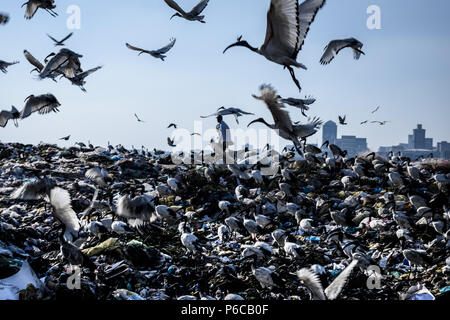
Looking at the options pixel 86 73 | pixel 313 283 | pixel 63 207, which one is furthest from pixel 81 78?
pixel 313 283

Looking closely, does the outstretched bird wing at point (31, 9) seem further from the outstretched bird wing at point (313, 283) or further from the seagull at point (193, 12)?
the outstretched bird wing at point (313, 283)

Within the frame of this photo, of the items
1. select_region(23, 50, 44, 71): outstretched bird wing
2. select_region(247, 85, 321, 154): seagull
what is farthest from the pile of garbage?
select_region(23, 50, 44, 71): outstretched bird wing

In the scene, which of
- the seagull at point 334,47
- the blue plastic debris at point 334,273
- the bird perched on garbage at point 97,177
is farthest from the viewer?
the bird perched on garbage at point 97,177

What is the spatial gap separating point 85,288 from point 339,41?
583cm

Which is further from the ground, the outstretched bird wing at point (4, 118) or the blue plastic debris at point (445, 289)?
the outstretched bird wing at point (4, 118)

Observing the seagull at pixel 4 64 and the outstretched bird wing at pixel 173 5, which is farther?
the seagull at pixel 4 64

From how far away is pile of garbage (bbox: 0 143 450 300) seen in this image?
18.4ft

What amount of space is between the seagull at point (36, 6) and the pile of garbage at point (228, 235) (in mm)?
2547

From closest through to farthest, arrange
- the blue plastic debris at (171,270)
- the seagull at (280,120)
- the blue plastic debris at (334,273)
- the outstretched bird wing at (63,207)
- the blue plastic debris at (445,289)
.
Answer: the outstretched bird wing at (63,207) < the seagull at (280,120) < the blue plastic debris at (445,289) < the blue plastic debris at (334,273) < the blue plastic debris at (171,270)

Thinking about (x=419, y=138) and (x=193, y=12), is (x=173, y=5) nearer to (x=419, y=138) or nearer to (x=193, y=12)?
(x=193, y=12)

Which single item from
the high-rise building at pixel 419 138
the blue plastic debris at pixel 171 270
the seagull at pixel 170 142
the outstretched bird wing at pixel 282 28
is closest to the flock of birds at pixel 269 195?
the outstretched bird wing at pixel 282 28

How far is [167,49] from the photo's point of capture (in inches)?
333

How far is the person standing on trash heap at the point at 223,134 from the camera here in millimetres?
11391

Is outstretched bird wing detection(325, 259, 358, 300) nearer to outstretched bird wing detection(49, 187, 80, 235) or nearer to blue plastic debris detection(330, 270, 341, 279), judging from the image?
blue plastic debris detection(330, 270, 341, 279)
